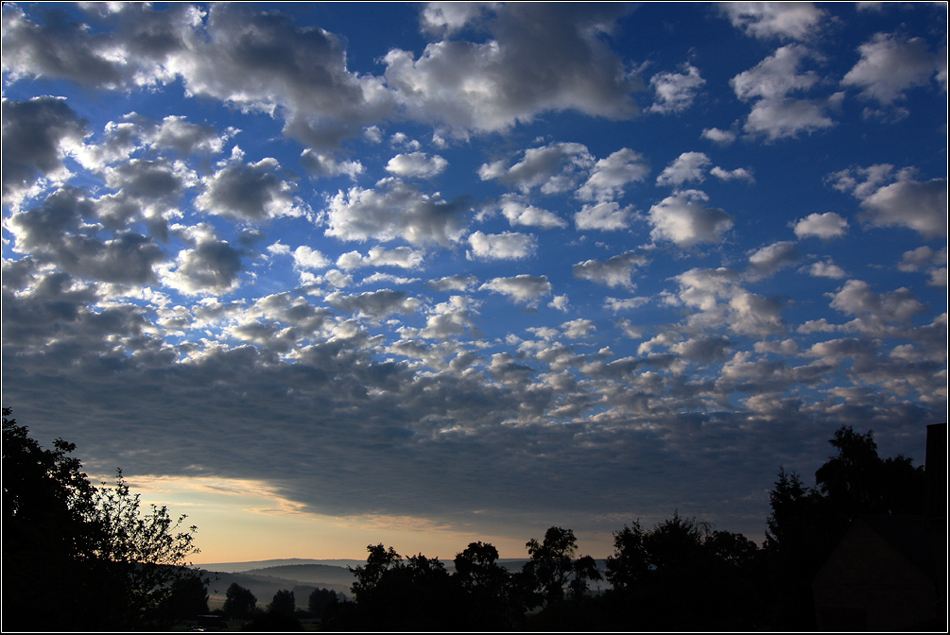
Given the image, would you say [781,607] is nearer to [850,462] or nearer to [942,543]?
[942,543]

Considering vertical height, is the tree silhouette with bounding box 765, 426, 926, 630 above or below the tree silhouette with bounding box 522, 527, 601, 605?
above

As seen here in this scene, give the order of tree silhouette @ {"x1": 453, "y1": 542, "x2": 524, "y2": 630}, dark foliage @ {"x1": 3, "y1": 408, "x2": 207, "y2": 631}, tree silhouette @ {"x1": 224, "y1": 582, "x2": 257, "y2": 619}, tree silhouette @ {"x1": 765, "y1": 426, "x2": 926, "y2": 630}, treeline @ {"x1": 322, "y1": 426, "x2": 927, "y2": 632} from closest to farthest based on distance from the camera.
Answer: dark foliage @ {"x1": 3, "y1": 408, "x2": 207, "y2": 631}, treeline @ {"x1": 322, "y1": 426, "x2": 927, "y2": 632}, tree silhouette @ {"x1": 224, "y1": 582, "x2": 257, "y2": 619}, tree silhouette @ {"x1": 765, "y1": 426, "x2": 926, "y2": 630}, tree silhouette @ {"x1": 453, "y1": 542, "x2": 524, "y2": 630}

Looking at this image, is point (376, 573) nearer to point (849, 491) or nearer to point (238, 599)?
point (238, 599)

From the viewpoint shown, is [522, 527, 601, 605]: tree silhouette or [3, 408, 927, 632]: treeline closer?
[3, 408, 927, 632]: treeline

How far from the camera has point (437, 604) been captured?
88875 mm

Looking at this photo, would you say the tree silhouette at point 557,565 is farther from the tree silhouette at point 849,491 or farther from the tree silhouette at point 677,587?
the tree silhouette at point 677,587

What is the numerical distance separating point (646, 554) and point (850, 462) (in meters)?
49.5

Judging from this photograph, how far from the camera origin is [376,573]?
228ft

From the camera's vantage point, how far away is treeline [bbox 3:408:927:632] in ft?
97.8

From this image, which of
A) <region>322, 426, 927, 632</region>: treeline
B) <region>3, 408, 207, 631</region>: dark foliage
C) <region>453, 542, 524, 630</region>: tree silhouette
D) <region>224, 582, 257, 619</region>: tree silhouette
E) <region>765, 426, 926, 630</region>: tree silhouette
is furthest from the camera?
<region>453, 542, 524, 630</region>: tree silhouette

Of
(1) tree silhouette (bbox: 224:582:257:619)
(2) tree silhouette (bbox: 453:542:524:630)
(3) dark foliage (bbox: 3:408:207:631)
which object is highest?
(3) dark foliage (bbox: 3:408:207:631)

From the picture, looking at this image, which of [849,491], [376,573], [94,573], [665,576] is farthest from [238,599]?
[849,491]

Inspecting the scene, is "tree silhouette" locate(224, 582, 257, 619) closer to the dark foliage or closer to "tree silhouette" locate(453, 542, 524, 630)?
the dark foliage

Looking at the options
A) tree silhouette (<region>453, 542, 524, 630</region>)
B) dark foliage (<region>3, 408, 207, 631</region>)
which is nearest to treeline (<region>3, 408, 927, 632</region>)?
dark foliage (<region>3, 408, 207, 631</region>)
